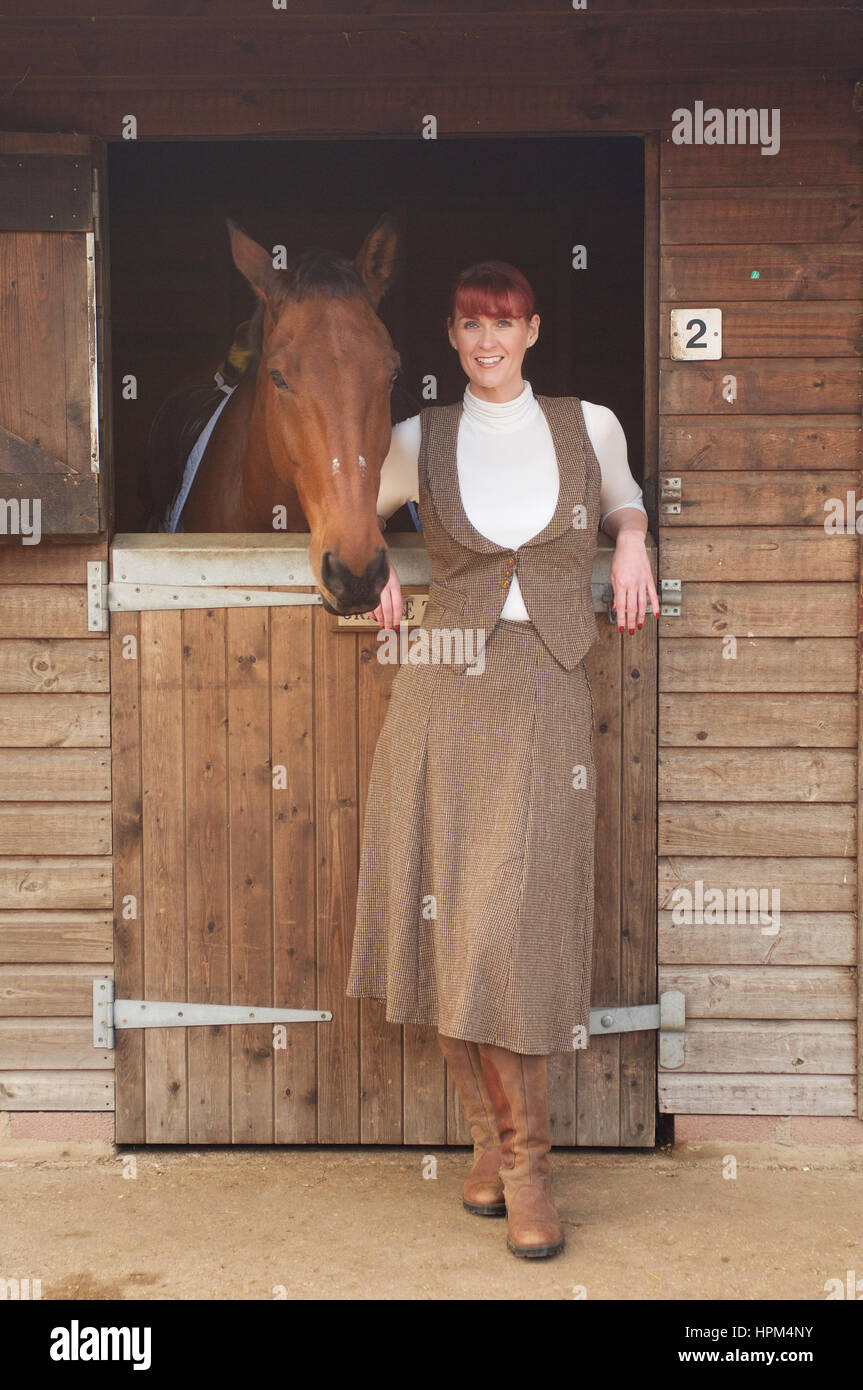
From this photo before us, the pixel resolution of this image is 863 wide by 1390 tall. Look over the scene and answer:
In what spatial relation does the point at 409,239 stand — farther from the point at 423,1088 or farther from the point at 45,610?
the point at 423,1088

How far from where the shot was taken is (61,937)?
10.3 ft

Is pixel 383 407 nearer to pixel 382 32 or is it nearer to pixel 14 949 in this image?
pixel 382 32

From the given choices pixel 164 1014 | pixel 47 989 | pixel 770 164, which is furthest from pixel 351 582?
pixel 770 164

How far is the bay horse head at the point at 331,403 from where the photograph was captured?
2.55 meters

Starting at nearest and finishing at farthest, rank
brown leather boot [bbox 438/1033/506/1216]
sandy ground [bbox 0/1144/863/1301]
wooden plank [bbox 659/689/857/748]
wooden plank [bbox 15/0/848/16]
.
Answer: sandy ground [bbox 0/1144/863/1301] → brown leather boot [bbox 438/1033/506/1216] → wooden plank [bbox 15/0/848/16] → wooden plank [bbox 659/689/857/748]

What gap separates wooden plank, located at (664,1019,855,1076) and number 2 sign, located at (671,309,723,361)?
1.60m

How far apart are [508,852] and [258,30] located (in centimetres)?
198

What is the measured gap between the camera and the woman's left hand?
2625 mm

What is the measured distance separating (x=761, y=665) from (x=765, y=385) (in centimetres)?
66

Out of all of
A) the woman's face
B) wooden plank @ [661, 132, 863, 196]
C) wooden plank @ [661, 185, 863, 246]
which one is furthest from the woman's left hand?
wooden plank @ [661, 132, 863, 196]

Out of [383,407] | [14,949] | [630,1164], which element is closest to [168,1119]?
[14,949]

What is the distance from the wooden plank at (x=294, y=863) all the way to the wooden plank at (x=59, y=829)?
42cm

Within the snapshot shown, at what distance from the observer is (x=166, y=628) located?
10.2 feet

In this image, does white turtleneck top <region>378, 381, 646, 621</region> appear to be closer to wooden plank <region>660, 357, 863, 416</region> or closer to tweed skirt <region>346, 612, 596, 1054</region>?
tweed skirt <region>346, 612, 596, 1054</region>
